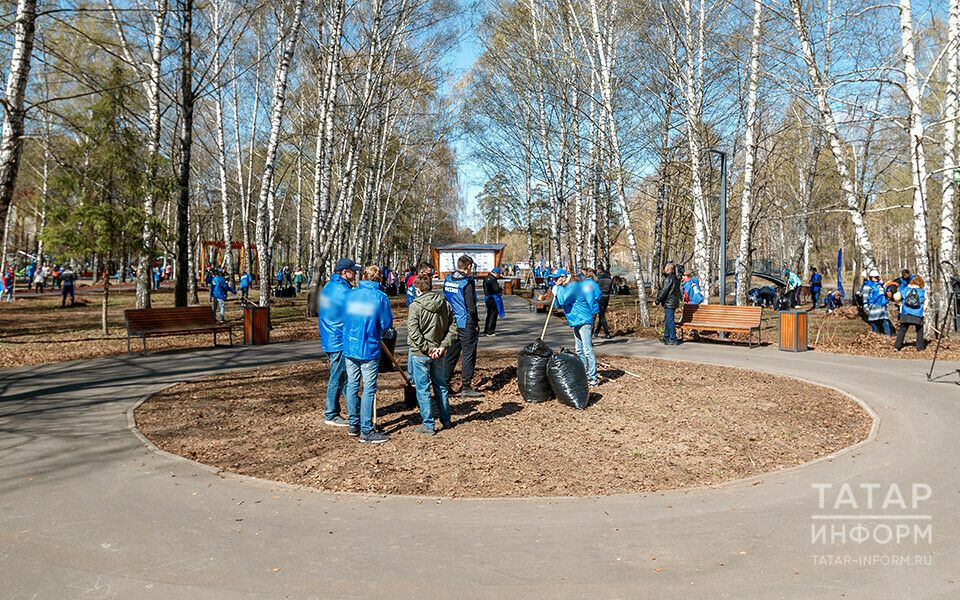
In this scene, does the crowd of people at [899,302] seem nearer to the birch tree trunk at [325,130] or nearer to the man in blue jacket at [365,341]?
the man in blue jacket at [365,341]

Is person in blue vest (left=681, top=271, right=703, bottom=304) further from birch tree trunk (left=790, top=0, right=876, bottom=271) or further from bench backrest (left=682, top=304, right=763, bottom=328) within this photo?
birch tree trunk (left=790, top=0, right=876, bottom=271)

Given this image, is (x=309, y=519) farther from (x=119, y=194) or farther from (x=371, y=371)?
(x=119, y=194)

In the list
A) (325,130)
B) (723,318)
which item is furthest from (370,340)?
(325,130)

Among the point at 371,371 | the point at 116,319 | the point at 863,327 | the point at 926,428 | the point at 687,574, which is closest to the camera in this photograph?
the point at 687,574

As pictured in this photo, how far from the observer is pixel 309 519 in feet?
15.4

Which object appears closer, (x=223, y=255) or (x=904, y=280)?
(x=904, y=280)

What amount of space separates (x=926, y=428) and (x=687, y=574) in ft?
16.6

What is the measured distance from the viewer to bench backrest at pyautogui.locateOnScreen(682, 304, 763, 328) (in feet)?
46.5

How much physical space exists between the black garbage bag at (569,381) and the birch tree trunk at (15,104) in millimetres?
7783

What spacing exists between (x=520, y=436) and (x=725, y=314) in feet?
30.0

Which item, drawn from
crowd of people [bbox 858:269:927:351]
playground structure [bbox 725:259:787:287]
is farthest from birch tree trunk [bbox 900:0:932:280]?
playground structure [bbox 725:259:787:287]

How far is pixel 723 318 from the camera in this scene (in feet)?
47.7

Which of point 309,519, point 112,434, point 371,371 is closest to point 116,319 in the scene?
point 112,434

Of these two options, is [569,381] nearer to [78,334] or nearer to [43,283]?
[78,334]
